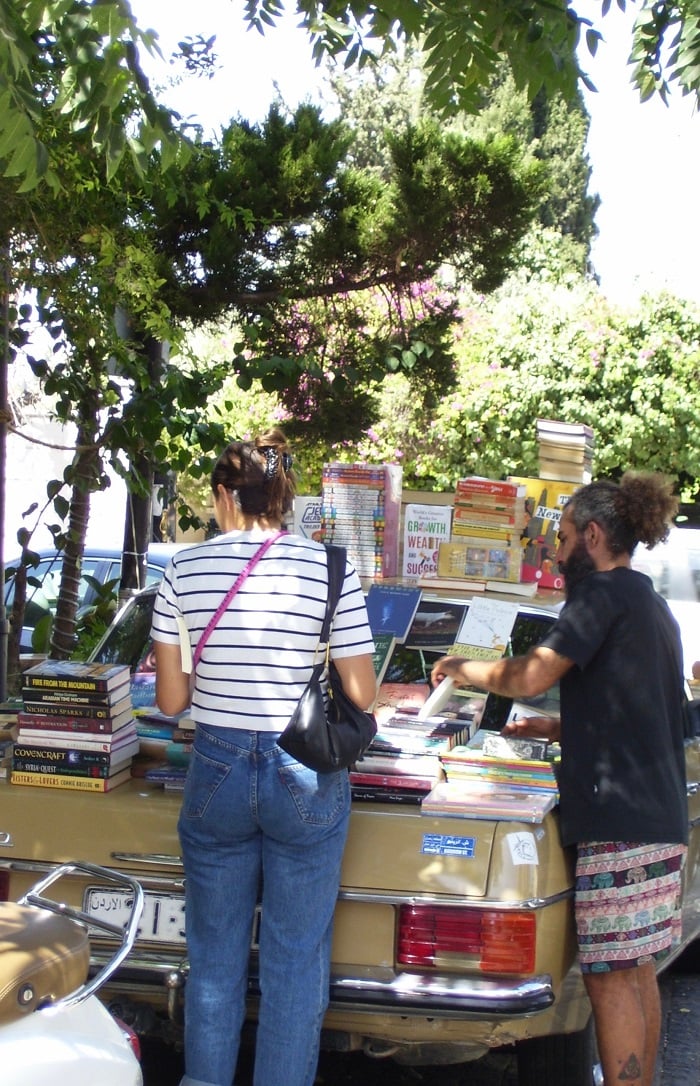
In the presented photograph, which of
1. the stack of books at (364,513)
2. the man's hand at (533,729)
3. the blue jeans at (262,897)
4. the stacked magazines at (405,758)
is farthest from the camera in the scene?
the stack of books at (364,513)

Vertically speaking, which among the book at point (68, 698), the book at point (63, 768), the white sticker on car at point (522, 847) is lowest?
the white sticker on car at point (522, 847)

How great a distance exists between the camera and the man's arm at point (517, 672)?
321cm

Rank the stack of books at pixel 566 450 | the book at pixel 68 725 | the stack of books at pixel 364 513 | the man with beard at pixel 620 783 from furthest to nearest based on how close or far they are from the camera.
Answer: the stack of books at pixel 566 450 < the stack of books at pixel 364 513 < the book at pixel 68 725 < the man with beard at pixel 620 783

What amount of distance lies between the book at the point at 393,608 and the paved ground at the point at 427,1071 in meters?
1.54

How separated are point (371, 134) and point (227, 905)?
33.5 m

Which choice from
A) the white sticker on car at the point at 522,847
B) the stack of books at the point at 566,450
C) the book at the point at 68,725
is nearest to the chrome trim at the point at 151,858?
the book at the point at 68,725

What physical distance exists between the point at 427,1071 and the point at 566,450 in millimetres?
2481

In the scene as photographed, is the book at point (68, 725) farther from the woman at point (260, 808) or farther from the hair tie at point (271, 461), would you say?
the hair tie at point (271, 461)

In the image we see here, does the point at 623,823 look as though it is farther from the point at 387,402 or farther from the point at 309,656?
the point at 387,402

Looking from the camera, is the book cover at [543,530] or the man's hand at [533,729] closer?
the man's hand at [533,729]

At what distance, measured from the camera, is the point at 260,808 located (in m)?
2.89

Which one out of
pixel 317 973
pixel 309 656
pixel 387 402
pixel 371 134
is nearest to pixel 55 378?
pixel 309 656

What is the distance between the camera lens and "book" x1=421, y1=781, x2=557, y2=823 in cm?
312

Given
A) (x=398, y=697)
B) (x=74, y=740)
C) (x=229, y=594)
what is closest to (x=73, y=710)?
(x=74, y=740)
